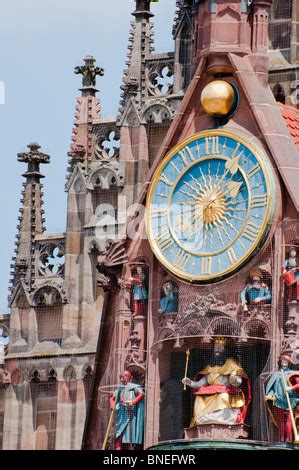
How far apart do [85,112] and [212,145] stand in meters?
6.65

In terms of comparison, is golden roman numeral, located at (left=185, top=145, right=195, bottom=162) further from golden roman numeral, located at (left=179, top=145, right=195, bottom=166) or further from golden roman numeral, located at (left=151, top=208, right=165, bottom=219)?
golden roman numeral, located at (left=151, top=208, right=165, bottom=219)

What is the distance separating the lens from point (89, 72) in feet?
183

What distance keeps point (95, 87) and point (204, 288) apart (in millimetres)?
7496

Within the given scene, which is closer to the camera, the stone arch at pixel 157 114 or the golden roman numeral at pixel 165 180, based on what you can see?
the golden roman numeral at pixel 165 180

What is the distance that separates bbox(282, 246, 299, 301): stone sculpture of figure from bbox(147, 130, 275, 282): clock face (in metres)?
0.38

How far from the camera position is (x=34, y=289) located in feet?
182

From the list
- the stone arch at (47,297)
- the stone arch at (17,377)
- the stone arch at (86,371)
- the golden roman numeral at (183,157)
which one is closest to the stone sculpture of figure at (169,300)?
the golden roman numeral at (183,157)

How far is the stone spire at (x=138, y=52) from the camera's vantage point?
5494 cm

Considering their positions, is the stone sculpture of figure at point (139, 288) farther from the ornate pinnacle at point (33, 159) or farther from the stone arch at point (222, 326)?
the ornate pinnacle at point (33, 159)

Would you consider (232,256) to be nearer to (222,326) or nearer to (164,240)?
(222,326)

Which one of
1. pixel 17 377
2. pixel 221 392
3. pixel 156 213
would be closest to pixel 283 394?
pixel 221 392

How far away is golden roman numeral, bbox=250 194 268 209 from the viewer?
48406mm
